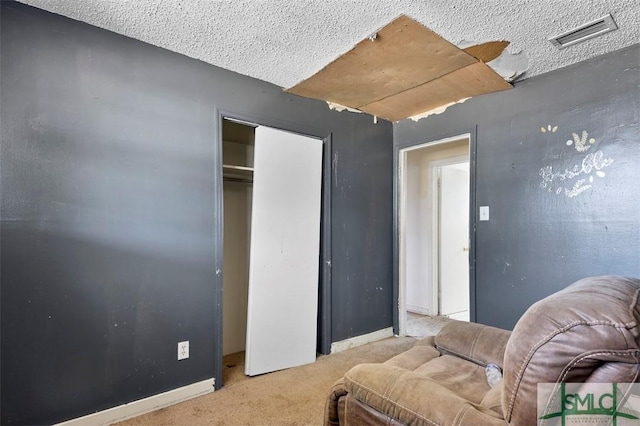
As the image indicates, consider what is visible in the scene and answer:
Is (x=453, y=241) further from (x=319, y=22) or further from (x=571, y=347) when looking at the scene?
(x=571, y=347)

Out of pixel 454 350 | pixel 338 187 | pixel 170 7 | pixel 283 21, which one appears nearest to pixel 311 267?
pixel 338 187

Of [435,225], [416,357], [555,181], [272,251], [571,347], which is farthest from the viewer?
[435,225]

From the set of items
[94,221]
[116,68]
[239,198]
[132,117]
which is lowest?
[94,221]

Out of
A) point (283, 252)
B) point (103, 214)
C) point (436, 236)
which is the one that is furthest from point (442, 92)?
point (103, 214)

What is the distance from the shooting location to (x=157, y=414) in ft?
6.76

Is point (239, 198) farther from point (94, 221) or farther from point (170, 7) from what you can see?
point (170, 7)

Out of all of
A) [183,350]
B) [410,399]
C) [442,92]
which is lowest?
[183,350]

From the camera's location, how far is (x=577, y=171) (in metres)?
2.43

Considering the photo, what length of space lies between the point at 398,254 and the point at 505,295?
1.09 metres

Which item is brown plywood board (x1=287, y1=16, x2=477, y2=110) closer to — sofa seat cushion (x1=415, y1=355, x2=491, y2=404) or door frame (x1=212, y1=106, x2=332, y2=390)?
door frame (x1=212, y1=106, x2=332, y2=390)

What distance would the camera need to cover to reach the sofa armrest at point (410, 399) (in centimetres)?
98

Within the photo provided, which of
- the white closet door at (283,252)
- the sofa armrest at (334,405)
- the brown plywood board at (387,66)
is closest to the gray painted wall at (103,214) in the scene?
the white closet door at (283,252)
